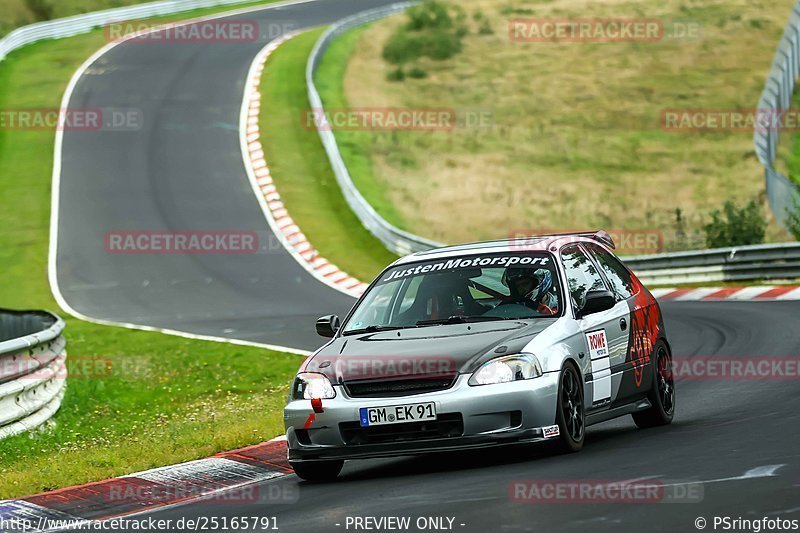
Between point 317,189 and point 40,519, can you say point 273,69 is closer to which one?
point 317,189

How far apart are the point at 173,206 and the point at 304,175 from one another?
14.6 ft

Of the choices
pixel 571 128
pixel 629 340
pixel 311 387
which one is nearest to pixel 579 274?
pixel 629 340

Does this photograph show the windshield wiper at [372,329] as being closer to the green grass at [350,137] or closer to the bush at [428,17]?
the green grass at [350,137]

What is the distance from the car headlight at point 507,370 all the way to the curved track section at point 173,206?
11.6 meters

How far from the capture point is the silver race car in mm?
8797

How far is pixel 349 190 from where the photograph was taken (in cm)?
3525

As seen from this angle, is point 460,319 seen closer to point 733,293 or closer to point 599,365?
point 599,365

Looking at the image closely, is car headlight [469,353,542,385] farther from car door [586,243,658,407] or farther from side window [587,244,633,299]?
side window [587,244,633,299]

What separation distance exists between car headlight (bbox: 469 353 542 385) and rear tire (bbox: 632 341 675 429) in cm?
215

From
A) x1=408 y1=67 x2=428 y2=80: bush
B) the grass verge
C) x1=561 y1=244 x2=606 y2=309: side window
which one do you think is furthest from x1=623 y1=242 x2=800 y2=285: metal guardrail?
x1=408 y1=67 x2=428 y2=80: bush

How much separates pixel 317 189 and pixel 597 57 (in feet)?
75.7

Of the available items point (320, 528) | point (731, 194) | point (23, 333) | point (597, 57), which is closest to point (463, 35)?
point (597, 57)

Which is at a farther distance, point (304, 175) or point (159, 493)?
point (304, 175)

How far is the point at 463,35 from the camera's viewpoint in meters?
60.5
